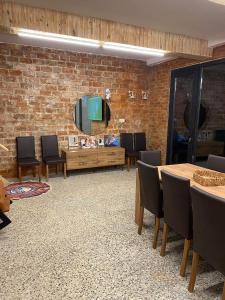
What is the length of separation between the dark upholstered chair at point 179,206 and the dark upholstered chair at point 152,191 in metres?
0.15

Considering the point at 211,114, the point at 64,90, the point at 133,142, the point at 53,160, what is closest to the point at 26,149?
the point at 53,160

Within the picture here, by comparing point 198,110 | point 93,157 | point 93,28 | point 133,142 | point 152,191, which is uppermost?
point 93,28

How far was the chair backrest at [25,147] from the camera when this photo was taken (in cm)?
473

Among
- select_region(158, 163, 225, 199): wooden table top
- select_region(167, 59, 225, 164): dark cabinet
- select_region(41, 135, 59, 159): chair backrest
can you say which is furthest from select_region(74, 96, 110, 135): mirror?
select_region(158, 163, 225, 199): wooden table top

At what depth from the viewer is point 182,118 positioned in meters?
5.21

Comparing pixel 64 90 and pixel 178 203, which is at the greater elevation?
pixel 64 90

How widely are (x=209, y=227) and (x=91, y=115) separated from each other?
4370 mm

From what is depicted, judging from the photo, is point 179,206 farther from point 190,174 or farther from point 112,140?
point 112,140

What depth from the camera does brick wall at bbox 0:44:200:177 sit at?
470 cm

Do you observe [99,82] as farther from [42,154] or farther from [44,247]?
[44,247]

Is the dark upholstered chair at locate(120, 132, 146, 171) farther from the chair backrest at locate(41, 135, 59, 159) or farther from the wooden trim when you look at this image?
the wooden trim

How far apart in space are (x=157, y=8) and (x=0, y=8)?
188cm

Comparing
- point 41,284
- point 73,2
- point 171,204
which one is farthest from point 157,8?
point 41,284

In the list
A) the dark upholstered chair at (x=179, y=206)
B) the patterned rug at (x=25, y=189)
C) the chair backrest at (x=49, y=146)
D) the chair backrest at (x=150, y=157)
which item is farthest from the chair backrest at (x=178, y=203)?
Result: the chair backrest at (x=49, y=146)
